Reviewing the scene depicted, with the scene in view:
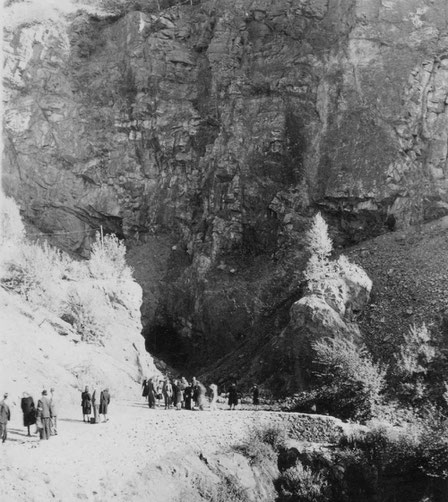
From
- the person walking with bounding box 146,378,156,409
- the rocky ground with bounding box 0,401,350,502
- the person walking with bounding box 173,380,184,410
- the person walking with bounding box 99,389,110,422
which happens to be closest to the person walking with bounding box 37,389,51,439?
the rocky ground with bounding box 0,401,350,502

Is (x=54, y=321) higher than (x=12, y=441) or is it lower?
higher

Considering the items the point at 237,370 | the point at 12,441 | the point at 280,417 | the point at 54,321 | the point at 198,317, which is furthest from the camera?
the point at 198,317

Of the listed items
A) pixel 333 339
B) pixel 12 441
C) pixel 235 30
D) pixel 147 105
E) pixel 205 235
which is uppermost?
pixel 235 30

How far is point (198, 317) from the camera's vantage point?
4775 cm

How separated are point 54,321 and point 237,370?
10701mm

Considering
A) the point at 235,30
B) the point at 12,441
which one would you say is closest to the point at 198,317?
the point at 235,30

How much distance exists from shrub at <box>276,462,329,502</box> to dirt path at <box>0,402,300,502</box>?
2.29 m

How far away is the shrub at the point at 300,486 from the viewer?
26.8 metres

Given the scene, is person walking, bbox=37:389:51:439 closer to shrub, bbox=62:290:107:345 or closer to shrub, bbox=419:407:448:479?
shrub, bbox=62:290:107:345

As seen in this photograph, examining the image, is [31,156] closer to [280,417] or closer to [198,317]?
[198,317]

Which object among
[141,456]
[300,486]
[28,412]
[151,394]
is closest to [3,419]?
[28,412]

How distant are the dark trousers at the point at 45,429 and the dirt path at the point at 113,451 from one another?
21 centimetres

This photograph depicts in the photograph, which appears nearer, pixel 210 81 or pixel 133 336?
pixel 133 336

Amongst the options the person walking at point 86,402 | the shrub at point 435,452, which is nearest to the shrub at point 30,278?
the person walking at point 86,402
